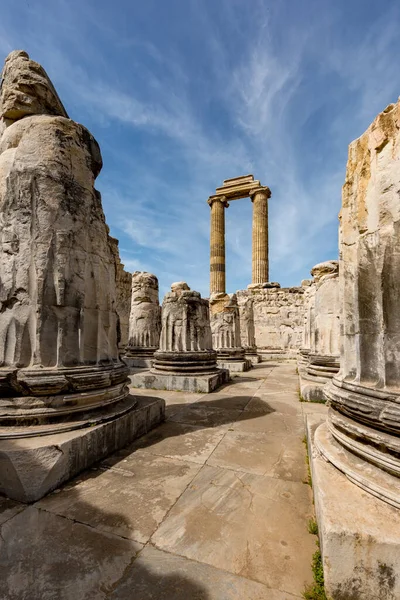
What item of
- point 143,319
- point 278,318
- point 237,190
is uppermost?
point 237,190

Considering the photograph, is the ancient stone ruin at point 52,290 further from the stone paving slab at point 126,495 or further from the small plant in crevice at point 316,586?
the small plant in crevice at point 316,586

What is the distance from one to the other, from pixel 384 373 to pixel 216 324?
24.3ft

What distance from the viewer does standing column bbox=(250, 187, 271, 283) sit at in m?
19.3

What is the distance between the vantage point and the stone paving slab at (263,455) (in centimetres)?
224

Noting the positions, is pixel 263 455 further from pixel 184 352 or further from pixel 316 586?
pixel 184 352

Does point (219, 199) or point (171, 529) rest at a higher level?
A: point (219, 199)

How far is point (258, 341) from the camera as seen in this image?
14109mm

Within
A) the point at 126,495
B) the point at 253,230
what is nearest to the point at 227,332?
the point at 126,495

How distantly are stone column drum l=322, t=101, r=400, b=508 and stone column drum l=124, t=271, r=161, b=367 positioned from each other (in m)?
7.04

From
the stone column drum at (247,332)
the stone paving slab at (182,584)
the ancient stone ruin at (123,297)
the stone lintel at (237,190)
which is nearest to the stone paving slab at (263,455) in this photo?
the stone paving slab at (182,584)

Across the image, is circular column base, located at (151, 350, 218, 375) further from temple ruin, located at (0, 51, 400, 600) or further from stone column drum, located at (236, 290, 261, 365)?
stone column drum, located at (236, 290, 261, 365)

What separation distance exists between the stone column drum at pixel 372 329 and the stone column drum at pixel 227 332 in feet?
22.1

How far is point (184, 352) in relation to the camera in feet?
19.2

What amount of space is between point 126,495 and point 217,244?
20.4m
